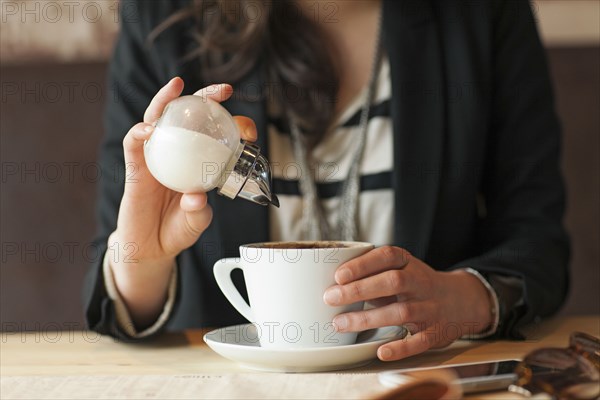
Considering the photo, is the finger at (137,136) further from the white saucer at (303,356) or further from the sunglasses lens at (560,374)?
the sunglasses lens at (560,374)

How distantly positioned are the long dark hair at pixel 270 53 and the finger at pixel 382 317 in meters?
0.38

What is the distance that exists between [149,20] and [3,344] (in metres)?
0.47

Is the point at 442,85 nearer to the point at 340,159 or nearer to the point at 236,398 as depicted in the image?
the point at 340,159

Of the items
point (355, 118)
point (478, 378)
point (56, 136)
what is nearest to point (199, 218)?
point (478, 378)

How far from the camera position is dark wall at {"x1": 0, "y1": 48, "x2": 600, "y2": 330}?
127 centimetres

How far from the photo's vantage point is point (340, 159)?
1000 millimetres

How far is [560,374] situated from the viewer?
498 mm

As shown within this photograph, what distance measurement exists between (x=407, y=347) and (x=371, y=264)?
0.08m

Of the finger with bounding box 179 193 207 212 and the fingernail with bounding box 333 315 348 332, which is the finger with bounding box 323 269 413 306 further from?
the finger with bounding box 179 193 207 212

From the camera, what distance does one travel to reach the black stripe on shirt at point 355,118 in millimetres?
995

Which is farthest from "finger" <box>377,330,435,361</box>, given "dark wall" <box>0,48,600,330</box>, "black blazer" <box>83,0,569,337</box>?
"dark wall" <box>0,48,600,330</box>

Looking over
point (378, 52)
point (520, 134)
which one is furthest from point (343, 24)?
point (520, 134)

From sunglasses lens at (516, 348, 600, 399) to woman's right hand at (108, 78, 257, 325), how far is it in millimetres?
280

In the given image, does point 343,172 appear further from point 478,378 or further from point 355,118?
point 478,378
